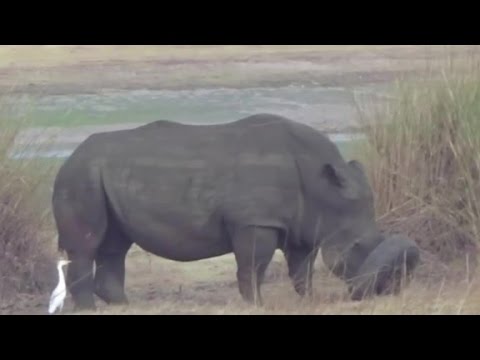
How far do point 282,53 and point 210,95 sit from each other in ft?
2.00

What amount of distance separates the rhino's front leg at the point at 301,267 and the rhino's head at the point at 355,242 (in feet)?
0.35

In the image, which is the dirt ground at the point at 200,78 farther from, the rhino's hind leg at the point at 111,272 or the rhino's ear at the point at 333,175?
the rhino's ear at the point at 333,175

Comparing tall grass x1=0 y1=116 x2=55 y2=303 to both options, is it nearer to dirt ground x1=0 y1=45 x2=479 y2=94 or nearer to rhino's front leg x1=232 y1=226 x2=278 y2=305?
dirt ground x1=0 y1=45 x2=479 y2=94

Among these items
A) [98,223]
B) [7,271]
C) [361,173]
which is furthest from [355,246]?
[7,271]

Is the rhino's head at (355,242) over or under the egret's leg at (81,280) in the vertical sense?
over

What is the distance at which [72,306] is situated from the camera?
9.27 meters

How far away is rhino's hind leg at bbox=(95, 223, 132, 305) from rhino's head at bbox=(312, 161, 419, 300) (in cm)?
140

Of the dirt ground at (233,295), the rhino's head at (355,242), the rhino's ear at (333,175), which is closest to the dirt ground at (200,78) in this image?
the dirt ground at (233,295)

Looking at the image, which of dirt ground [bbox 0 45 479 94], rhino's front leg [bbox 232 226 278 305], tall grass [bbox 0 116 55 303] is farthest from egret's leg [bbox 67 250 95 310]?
dirt ground [bbox 0 45 479 94]

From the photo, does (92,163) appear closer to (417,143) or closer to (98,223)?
(98,223)

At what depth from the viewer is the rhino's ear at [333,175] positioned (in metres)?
9.12

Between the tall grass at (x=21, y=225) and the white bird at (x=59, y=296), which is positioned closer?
the white bird at (x=59, y=296)

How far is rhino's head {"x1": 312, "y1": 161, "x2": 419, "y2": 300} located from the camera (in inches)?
358

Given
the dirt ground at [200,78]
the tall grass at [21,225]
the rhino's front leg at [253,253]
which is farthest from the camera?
the tall grass at [21,225]
